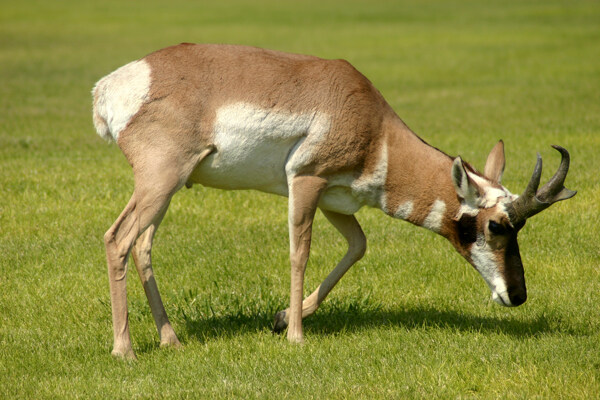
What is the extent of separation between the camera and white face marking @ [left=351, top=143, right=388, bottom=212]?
6555 millimetres

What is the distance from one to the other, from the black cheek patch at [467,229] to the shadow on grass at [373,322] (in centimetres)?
75

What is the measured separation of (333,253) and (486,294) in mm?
1769

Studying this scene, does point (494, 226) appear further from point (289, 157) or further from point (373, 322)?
point (289, 157)

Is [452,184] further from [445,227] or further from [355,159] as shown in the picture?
[355,159]

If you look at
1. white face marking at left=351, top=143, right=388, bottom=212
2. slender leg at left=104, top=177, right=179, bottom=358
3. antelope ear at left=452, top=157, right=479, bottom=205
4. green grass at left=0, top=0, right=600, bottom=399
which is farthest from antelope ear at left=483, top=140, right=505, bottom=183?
slender leg at left=104, top=177, right=179, bottom=358

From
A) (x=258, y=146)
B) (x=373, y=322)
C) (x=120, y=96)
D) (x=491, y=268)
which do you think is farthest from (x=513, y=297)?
(x=120, y=96)

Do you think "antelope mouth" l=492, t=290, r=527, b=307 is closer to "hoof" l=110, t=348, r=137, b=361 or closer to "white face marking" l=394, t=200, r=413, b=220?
"white face marking" l=394, t=200, r=413, b=220

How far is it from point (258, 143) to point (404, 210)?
50.1 inches

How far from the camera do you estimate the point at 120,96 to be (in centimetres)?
628

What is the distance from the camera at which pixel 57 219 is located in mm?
9516

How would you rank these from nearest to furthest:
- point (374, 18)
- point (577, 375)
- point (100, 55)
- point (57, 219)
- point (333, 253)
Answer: point (577, 375) → point (333, 253) → point (57, 219) → point (100, 55) → point (374, 18)

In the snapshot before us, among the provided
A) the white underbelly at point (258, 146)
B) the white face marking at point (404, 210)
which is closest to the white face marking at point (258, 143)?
the white underbelly at point (258, 146)

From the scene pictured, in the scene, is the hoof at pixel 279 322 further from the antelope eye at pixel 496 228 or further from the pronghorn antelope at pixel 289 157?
the antelope eye at pixel 496 228

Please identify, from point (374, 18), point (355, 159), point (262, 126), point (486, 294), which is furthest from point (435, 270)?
point (374, 18)
